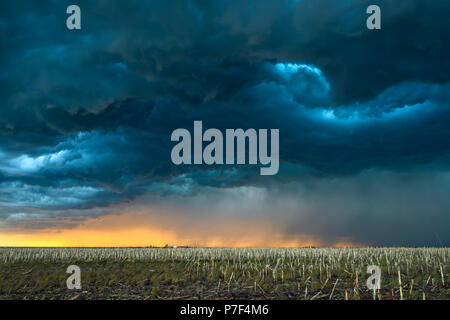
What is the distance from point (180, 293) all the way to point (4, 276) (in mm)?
18577

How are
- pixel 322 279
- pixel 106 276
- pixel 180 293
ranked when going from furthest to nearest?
pixel 106 276 → pixel 322 279 → pixel 180 293
